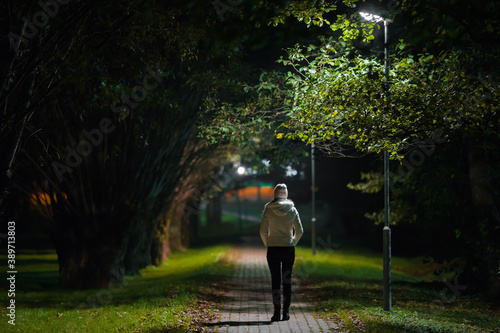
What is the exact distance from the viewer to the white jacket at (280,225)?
9.17 meters

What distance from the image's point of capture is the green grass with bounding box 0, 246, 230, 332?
9.16m

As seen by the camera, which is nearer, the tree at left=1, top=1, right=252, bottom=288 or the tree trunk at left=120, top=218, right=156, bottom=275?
the tree at left=1, top=1, right=252, bottom=288

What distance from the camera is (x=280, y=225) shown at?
9164mm

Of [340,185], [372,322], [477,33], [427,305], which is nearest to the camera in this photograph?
[477,33]

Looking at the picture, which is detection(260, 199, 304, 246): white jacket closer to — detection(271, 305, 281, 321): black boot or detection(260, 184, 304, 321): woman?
detection(260, 184, 304, 321): woman

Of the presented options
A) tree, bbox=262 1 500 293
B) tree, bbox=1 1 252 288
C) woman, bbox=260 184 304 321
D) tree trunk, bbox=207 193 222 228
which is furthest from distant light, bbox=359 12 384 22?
tree trunk, bbox=207 193 222 228

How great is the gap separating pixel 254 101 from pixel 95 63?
4.98 metres

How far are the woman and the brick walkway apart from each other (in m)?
0.46

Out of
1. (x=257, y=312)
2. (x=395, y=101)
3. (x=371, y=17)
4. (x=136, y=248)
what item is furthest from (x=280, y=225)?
(x=136, y=248)

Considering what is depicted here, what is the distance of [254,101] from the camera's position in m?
14.1

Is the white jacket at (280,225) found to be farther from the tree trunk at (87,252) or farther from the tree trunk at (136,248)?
the tree trunk at (136,248)

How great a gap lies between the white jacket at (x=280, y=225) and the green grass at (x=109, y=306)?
200 centimetres

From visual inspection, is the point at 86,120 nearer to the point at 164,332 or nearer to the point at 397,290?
the point at 164,332

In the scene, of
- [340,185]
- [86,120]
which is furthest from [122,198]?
[340,185]
